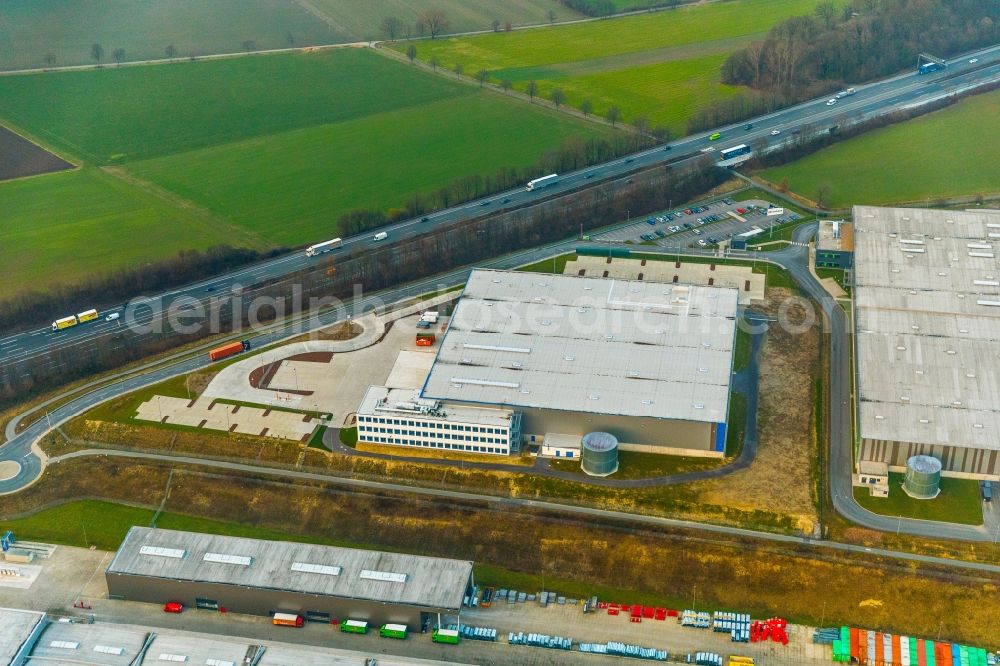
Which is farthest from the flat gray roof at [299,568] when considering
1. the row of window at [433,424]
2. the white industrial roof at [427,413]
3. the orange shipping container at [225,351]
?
the orange shipping container at [225,351]

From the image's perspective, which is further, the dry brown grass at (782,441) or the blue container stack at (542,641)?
the dry brown grass at (782,441)

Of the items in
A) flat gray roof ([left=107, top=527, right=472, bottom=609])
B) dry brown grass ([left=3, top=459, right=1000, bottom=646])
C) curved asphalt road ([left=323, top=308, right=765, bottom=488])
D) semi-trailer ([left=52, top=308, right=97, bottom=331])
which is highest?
semi-trailer ([left=52, top=308, right=97, bottom=331])

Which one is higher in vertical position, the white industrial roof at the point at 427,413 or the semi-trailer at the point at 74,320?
the semi-trailer at the point at 74,320

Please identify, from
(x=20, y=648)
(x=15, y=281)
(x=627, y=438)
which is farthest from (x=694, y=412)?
(x=15, y=281)

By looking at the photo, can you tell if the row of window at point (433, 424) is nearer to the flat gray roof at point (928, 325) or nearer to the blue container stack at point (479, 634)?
the blue container stack at point (479, 634)

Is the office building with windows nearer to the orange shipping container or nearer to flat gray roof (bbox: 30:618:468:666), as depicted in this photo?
the orange shipping container

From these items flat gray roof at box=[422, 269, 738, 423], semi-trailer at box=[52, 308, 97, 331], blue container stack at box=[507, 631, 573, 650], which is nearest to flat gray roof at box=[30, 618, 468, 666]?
blue container stack at box=[507, 631, 573, 650]

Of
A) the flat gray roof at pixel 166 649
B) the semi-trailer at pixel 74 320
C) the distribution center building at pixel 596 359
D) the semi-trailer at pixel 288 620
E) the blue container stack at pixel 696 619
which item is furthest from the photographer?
the semi-trailer at pixel 74 320
